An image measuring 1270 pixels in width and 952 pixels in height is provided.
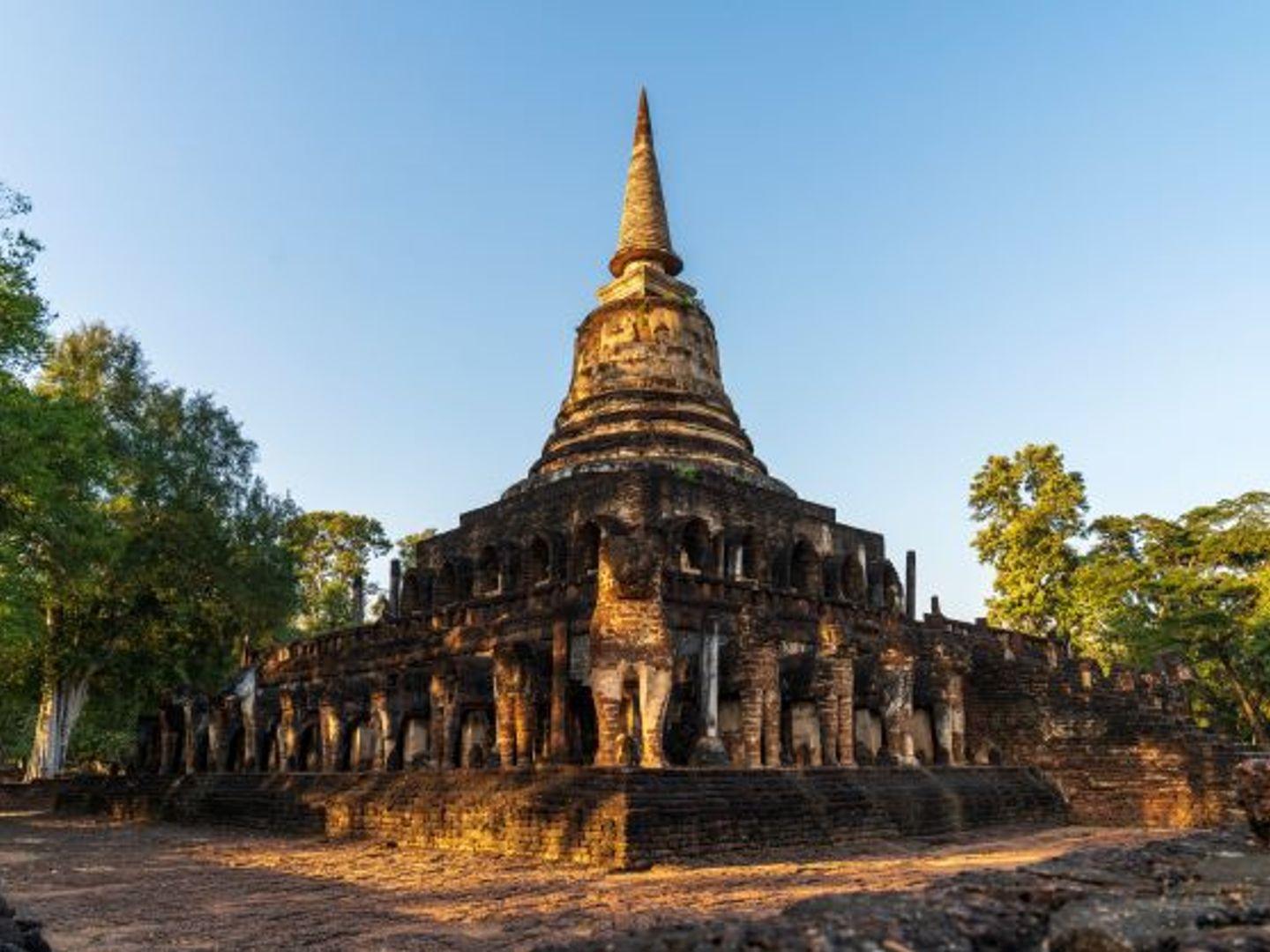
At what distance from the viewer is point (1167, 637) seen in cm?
2731

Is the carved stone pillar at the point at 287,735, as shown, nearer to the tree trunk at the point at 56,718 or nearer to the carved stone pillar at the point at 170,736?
the carved stone pillar at the point at 170,736

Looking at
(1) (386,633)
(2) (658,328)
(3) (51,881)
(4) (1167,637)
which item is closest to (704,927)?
(3) (51,881)

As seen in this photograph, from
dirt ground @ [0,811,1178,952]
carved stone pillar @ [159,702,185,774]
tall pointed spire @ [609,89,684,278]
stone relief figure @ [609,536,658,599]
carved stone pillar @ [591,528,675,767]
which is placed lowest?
dirt ground @ [0,811,1178,952]

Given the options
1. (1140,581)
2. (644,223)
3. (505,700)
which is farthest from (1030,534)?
(505,700)

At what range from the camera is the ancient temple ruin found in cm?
1377

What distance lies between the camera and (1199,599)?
1155 inches

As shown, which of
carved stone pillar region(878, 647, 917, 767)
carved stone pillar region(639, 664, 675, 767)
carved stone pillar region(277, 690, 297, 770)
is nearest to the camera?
carved stone pillar region(639, 664, 675, 767)

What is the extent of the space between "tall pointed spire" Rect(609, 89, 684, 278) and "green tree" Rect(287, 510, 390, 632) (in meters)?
20.8

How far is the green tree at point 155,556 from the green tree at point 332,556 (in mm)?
11136

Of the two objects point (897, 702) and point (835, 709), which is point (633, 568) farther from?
point (897, 702)

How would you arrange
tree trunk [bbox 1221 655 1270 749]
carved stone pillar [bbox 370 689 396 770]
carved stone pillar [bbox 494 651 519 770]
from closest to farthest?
carved stone pillar [bbox 494 651 519 770], carved stone pillar [bbox 370 689 396 770], tree trunk [bbox 1221 655 1270 749]

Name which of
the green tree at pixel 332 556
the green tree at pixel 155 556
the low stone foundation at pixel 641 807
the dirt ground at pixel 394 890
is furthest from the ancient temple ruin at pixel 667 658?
the green tree at pixel 332 556

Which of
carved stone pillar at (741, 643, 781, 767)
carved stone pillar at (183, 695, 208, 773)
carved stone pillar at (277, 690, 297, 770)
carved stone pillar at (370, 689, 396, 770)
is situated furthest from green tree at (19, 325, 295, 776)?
carved stone pillar at (741, 643, 781, 767)

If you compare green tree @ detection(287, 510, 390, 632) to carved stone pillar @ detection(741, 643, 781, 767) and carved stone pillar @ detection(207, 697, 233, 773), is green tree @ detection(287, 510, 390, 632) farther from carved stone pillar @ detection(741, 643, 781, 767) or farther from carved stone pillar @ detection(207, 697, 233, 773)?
carved stone pillar @ detection(741, 643, 781, 767)
